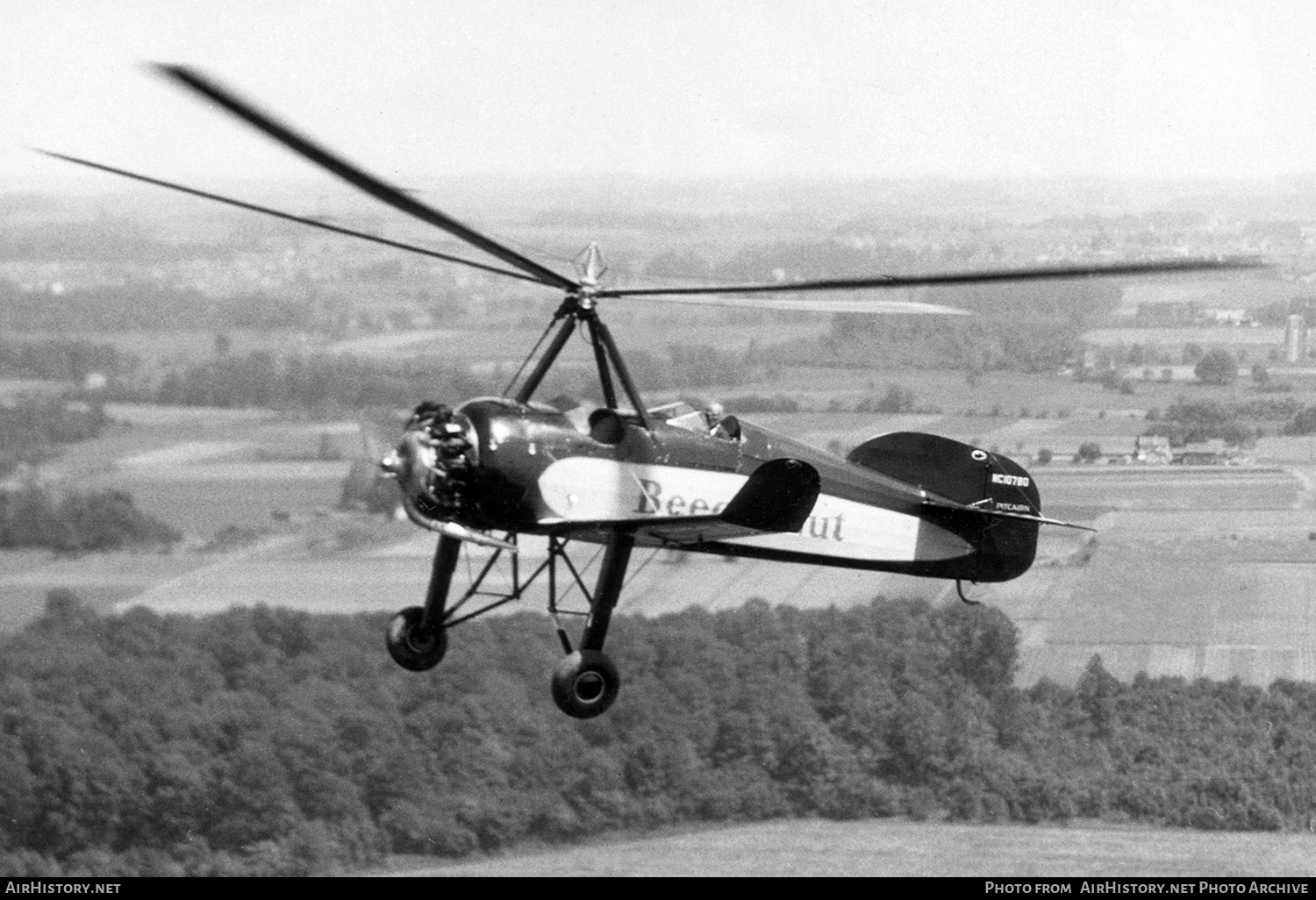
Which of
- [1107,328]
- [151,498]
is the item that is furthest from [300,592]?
[1107,328]

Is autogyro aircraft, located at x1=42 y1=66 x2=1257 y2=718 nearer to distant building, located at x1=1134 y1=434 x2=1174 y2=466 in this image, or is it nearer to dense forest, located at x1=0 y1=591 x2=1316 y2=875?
dense forest, located at x1=0 y1=591 x2=1316 y2=875

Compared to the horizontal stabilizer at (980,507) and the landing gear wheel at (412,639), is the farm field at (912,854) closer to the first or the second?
the horizontal stabilizer at (980,507)

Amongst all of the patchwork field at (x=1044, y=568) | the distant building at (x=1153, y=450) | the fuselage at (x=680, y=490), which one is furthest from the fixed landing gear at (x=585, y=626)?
the distant building at (x=1153, y=450)

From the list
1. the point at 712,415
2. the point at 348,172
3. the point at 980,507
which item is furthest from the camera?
the point at 980,507

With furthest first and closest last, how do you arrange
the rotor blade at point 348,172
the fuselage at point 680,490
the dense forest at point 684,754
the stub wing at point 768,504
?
1. the dense forest at point 684,754
2. the fuselage at point 680,490
3. the stub wing at point 768,504
4. the rotor blade at point 348,172

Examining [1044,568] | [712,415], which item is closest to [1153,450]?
[1044,568]

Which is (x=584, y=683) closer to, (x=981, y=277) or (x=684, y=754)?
(x=981, y=277)
